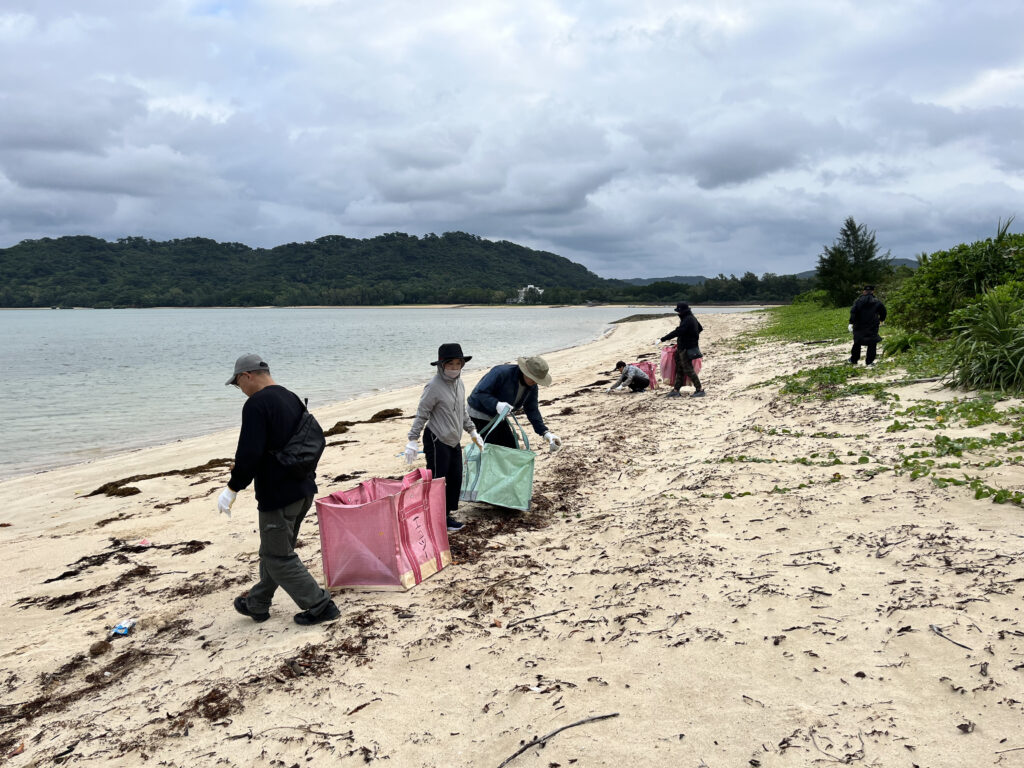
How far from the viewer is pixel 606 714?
10.2 feet

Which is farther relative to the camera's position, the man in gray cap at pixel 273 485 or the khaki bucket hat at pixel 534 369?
the khaki bucket hat at pixel 534 369

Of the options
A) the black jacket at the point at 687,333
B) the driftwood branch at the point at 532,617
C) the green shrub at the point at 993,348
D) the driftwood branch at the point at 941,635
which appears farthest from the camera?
the black jacket at the point at 687,333

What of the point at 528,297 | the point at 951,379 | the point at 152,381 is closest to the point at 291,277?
the point at 528,297

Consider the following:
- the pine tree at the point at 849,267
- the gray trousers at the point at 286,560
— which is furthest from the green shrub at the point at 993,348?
the pine tree at the point at 849,267

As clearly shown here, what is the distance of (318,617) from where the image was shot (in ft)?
14.0

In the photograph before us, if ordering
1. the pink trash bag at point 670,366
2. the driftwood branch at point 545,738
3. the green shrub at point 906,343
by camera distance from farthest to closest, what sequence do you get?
the pink trash bag at point 670,366 < the green shrub at point 906,343 < the driftwood branch at point 545,738

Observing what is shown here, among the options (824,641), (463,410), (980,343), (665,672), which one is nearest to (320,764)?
(665,672)

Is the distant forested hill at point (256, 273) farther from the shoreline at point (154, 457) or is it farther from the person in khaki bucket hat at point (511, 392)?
the person in khaki bucket hat at point (511, 392)

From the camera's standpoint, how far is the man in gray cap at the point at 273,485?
3.87m

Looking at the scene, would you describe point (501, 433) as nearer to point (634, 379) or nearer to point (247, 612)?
point (247, 612)

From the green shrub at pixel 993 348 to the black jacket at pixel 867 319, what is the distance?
266 centimetres

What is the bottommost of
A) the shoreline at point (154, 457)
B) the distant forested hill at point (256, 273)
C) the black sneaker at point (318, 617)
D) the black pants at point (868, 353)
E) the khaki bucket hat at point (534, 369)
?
the shoreline at point (154, 457)

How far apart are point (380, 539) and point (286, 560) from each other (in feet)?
2.28

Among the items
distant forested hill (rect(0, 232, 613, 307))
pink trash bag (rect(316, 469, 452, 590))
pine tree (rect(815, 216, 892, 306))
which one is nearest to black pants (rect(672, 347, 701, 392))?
pink trash bag (rect(316, 469, 452, 590))
